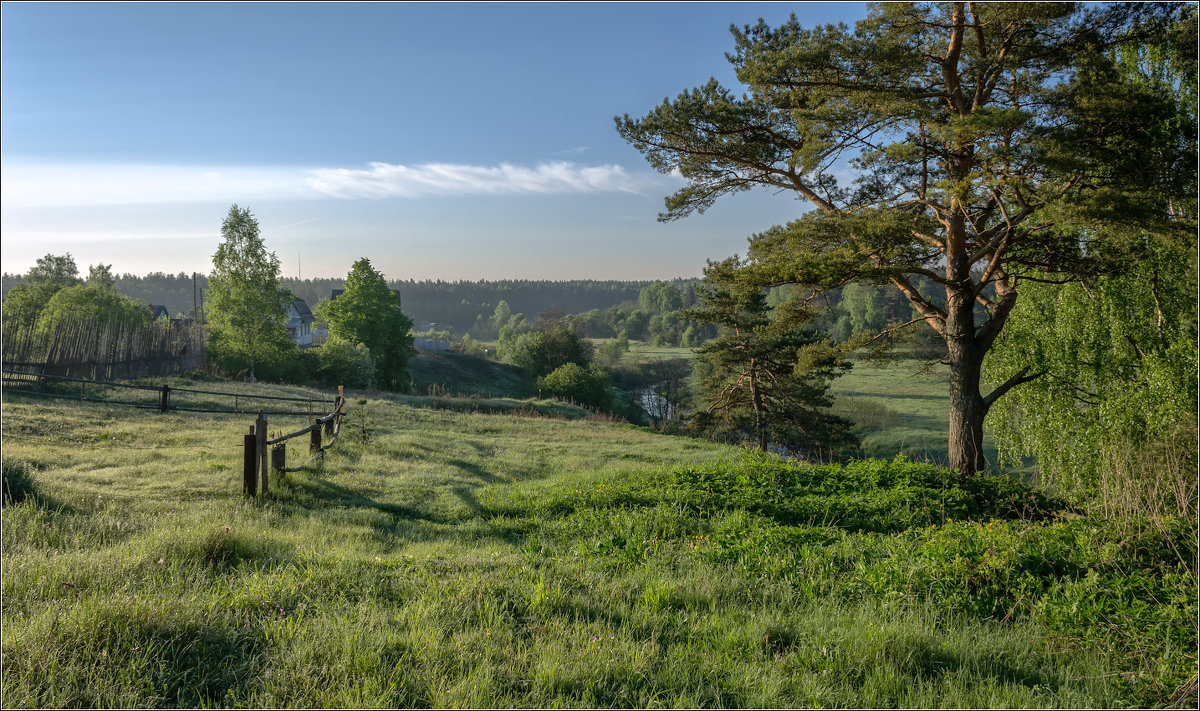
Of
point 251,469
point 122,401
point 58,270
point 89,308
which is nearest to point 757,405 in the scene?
point 251,469

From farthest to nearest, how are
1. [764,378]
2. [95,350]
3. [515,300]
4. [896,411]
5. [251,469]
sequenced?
[515,300] < [896,411] < [764,378] < [95,350] < [251,469]

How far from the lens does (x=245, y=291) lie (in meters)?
34.6

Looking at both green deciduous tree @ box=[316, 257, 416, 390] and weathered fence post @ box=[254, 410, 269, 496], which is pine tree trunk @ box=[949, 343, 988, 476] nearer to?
weathered fence post @ box=[254, 410, 269, 496]

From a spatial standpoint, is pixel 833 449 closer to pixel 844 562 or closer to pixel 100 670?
pixel 844 562

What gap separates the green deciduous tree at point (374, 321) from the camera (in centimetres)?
4666

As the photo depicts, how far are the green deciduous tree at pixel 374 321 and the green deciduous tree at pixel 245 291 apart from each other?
10.0m

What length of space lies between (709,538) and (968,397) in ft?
28.6

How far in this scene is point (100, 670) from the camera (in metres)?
3.44

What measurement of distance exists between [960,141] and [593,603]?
1013cm

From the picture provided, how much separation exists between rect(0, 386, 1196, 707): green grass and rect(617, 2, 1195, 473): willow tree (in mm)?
4957

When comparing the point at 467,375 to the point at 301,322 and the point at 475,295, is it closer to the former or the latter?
the point at 301,322

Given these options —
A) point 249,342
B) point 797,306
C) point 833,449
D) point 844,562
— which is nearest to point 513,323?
point 249,342

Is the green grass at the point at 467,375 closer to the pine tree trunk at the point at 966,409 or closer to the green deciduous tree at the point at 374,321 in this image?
the green deciduous tree at the point at 374,321

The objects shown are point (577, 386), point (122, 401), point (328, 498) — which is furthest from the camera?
point (577, 386)
